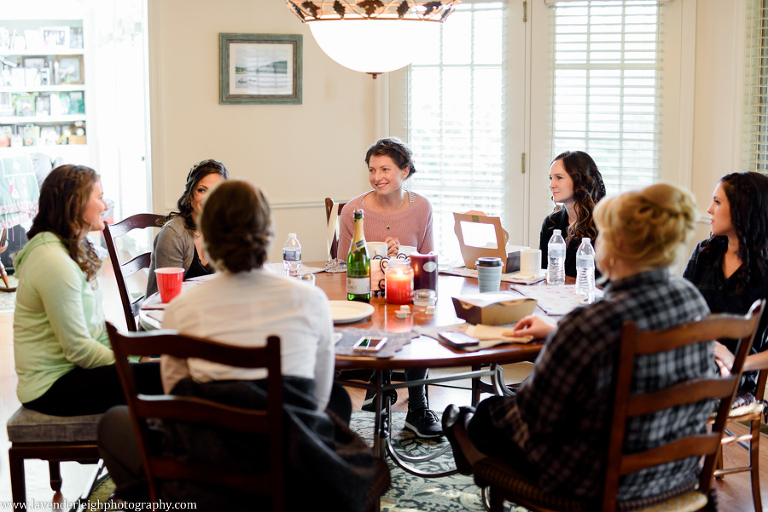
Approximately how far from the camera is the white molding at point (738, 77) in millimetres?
3890

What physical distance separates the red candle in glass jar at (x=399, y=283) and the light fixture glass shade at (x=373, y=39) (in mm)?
662

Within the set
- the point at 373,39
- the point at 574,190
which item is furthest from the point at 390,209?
the point at 373,39

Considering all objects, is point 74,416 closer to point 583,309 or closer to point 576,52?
point 583,309

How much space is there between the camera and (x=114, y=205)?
23.8 feet

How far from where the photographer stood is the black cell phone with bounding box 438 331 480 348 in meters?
2.07

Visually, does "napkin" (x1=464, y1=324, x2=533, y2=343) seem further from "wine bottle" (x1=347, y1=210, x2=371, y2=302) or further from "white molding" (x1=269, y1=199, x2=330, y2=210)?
"white molding" (x1=269, y1=199, x2=330, y2=210)

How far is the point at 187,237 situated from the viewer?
307 cm

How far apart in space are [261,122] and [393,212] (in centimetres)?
147

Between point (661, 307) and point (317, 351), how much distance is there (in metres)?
0.75

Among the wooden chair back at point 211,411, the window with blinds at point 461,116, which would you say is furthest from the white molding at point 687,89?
the wooden chair back at point 211,411

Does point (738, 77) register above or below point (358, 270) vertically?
above

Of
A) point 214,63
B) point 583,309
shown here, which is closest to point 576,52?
point 214,63

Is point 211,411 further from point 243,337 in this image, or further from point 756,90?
point 756,90

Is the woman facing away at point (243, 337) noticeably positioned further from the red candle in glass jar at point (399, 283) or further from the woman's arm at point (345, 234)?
the woman's arm at point (345, 234)
